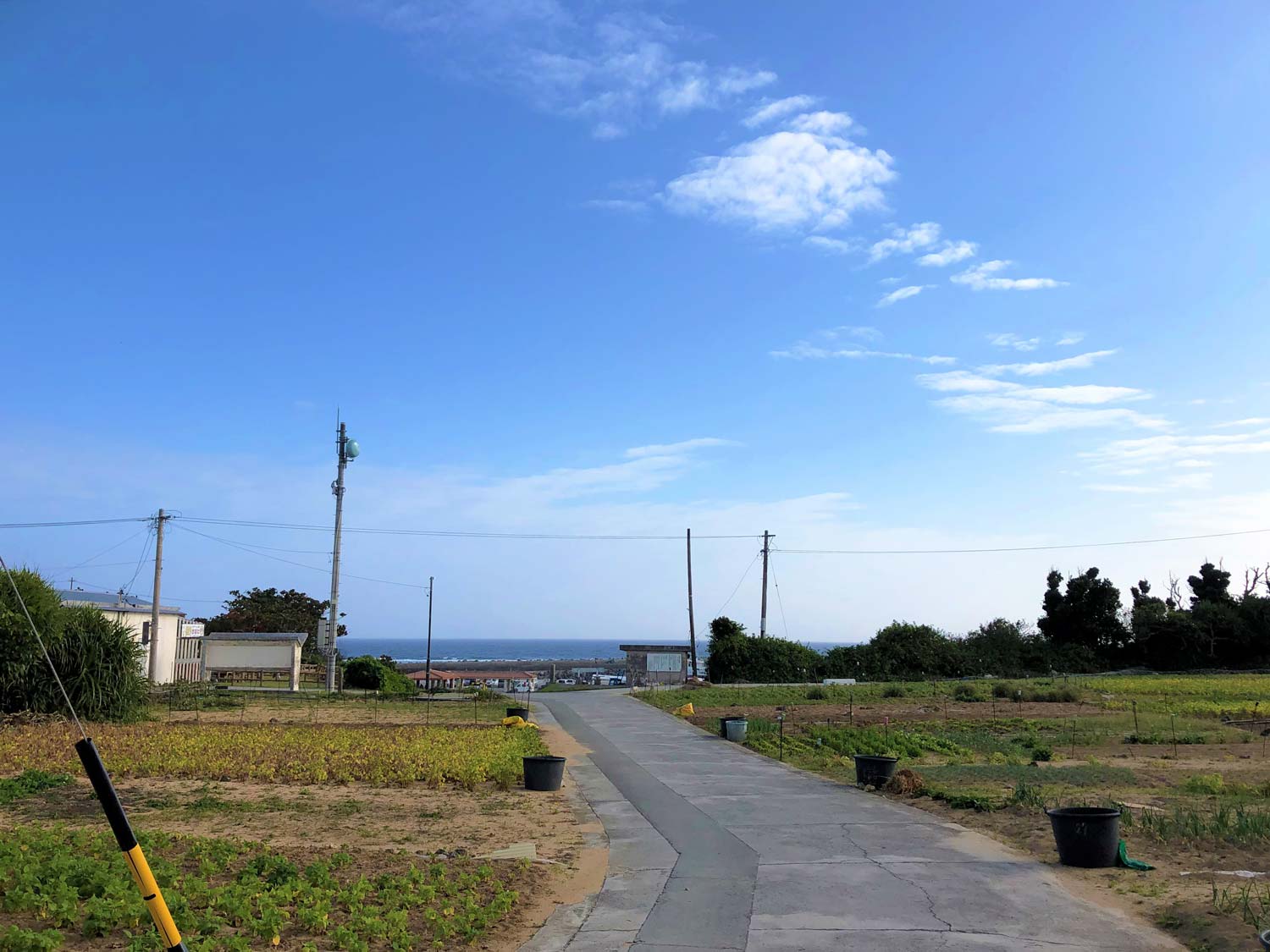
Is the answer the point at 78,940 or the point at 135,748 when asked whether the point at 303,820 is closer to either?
the point at 78,940

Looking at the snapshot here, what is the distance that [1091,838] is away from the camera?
9648mm

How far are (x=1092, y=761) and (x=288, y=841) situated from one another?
15.0 m

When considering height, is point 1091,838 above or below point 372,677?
above

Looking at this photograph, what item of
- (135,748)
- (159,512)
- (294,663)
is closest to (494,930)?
(135,748)

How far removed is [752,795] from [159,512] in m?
37.0

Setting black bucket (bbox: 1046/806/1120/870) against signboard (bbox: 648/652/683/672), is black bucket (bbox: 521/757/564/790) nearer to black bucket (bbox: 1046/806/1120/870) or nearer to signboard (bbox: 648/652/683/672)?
black bucket (bbox: 1046/806/1120/870)

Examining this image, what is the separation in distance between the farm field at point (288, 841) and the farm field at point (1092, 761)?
5.24m

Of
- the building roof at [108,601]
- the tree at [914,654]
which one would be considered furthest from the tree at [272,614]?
the tree at [914,654]

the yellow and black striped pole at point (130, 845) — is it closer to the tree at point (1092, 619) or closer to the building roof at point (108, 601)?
the building roof at point (108, 601)

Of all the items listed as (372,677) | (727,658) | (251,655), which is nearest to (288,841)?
(251,655)

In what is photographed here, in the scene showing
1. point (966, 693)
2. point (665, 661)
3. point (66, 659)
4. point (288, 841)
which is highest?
point (66, 659)

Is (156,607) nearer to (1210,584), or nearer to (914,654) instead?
(914,654)

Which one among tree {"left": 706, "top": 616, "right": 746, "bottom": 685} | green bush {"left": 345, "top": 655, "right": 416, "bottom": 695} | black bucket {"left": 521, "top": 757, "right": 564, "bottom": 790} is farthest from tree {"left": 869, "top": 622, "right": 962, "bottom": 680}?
black bucket {"left": 521, "top": 757, "right": 564, "bottom": 790}

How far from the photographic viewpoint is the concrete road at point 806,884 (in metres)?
7.38
